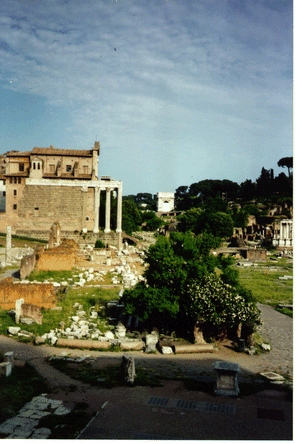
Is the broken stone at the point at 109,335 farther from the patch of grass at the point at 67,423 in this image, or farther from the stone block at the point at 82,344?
the patch of grass at the point at 67,423

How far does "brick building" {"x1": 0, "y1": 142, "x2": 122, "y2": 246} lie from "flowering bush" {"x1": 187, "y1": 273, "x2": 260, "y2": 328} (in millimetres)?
32277

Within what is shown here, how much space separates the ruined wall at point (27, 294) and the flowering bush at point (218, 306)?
6733 mm

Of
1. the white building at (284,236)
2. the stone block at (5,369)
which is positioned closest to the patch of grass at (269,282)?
the stone block at (5,369)

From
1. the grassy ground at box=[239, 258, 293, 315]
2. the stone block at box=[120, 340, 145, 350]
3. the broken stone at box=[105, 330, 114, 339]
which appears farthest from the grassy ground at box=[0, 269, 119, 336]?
the grassy ground at box=[239, 258, 293, 315]

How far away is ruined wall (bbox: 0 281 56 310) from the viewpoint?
17633 millimetres

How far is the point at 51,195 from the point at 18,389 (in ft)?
132

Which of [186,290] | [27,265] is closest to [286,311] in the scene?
[186,290]

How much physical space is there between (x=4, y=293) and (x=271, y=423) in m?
13.1

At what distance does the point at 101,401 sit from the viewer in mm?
9195

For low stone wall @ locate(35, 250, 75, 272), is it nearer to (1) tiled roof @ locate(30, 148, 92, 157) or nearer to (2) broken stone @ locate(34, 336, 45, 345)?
(2) broken stone @ locate(34, 336, 45, 345)

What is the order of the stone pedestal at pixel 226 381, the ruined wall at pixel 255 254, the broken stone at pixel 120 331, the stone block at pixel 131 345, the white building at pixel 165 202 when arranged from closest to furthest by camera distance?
the stone pedestal at pixel 226 381 < the stone block at pixel 131 345 < the broken stone at pixel 120 331 < the ruined wall at pixel 255 254 < the white building at pixel 165 202

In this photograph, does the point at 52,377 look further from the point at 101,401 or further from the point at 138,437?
the point at 138,437

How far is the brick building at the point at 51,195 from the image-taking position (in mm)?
47719

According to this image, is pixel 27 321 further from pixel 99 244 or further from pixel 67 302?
pixel 99 244
